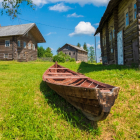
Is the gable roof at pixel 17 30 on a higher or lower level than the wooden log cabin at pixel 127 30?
higher

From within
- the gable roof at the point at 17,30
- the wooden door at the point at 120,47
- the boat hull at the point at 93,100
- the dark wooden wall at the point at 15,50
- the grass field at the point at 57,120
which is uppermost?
the gable roof at the point at 17,30

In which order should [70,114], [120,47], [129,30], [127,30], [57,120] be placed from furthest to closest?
[120,47], [127,30], [129,30], [70,114], [57,120]

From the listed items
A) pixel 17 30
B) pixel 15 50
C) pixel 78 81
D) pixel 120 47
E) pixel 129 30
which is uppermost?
pixel 17 30

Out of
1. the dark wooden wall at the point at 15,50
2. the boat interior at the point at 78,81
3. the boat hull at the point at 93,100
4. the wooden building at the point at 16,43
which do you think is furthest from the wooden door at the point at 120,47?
the dark wooden wall at the point at 15,50

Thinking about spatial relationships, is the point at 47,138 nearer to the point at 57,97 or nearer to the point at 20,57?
the point at 57,97

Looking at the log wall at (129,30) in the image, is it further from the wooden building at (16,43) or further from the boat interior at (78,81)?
the wooden building at (16,43)

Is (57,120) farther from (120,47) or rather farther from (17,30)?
(17,30)

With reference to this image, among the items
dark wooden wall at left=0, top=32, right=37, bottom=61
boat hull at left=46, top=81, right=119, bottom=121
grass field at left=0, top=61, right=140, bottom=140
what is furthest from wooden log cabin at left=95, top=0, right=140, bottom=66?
dark wooden wall at left=0, top=32, right=37, bottom=61

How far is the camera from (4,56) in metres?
24.1

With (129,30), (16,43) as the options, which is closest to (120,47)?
(129,30)

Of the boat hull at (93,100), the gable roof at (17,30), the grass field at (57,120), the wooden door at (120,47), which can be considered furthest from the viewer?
the gable roof at (17,30)

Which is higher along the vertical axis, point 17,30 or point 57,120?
point 17,30

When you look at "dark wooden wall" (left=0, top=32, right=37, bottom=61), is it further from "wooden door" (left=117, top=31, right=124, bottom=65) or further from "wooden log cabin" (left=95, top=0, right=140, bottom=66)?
"wooden door" (left=117, top=31, right=124, bottom=65)

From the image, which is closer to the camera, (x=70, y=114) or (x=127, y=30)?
(x=70, y=114)
